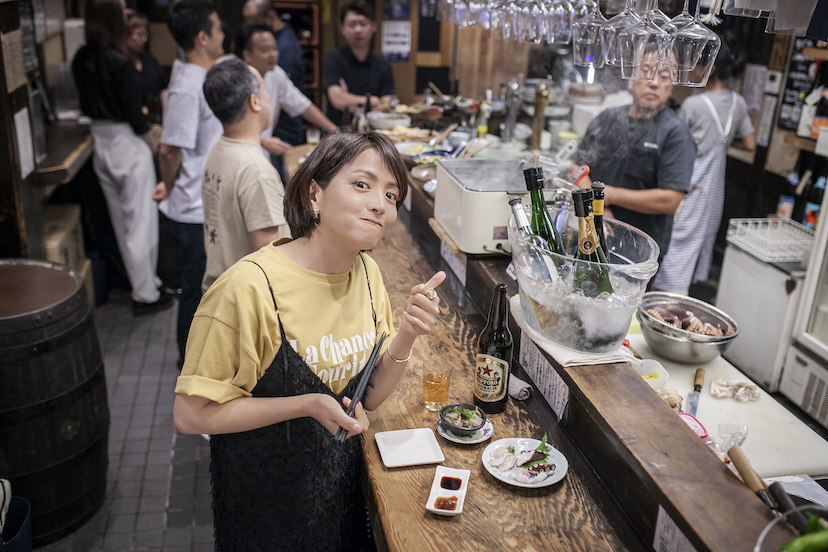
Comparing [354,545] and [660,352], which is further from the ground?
[660,352]

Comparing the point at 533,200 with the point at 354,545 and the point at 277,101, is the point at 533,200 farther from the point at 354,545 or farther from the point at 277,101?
the point at 277,101

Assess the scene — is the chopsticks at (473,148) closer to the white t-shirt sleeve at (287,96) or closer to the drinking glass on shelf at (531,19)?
the drinking glass on shelf at (531,19)

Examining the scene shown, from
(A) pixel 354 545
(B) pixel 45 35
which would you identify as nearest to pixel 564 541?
(A) pixel 354 545

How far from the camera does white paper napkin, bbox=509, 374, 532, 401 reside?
6.45 ft

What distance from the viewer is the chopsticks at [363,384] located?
4.88 feet

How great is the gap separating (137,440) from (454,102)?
10.9ft

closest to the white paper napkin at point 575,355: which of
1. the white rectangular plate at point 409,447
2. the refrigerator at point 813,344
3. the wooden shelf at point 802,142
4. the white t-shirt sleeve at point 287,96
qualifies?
the white rectangular plate at point 409,447

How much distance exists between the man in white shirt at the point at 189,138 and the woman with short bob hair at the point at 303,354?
2162 mm

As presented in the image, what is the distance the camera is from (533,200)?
2152 mm

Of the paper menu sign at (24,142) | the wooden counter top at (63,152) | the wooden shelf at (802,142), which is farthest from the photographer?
the wooden shelf at (802,142)

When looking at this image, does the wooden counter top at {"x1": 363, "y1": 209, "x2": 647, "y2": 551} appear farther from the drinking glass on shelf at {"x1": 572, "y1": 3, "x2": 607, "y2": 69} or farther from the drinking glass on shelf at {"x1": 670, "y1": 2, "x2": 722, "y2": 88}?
the drinking glass on shelf at {"x1": 572, "y1": 3, "x2": 607, "y2": 69}

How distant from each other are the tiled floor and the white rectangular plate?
149 centimetres

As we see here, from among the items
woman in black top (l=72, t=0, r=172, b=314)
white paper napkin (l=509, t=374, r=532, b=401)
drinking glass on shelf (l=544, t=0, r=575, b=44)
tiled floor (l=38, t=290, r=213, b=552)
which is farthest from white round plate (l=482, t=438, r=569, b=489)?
woman in black top (l=72, t=0, r=172, b=314)

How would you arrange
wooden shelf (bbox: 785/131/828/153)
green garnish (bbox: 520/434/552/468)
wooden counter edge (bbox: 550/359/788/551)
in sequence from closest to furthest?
wooden counter edge (bbox: 550/359/788/551) → green garnish (bbox: 520/434/552/468) → wooden shelf (bbox: 785/131/828/153)
